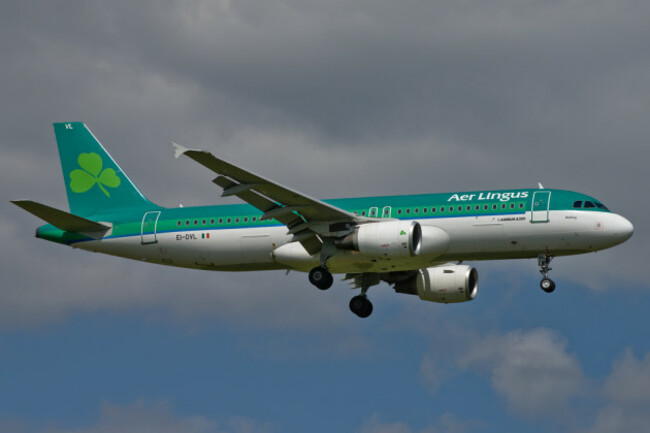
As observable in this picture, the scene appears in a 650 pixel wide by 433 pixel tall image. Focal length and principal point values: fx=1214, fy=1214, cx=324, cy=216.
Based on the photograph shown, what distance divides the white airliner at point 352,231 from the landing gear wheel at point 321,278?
0.14 ft

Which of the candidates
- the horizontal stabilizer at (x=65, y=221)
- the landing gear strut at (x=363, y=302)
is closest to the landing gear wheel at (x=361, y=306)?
the landing gear strut at (x=363, y=302)

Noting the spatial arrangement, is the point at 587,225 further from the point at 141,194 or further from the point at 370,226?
the point at 141,194

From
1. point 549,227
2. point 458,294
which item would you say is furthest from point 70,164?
point 549,227

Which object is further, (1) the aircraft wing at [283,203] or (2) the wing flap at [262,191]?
(1) the aircraft wing at [283,203]

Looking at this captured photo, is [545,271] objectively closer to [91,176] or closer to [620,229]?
[620,229]

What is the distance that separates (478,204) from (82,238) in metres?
19.0

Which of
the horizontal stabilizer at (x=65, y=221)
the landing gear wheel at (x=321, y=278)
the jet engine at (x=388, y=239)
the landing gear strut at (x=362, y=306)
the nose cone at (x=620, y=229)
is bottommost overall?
the landing gear wheel at (x=321, y=278)

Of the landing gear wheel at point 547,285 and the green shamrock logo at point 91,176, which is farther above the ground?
the green shamrock logo at point 91,176

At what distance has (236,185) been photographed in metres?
49.4

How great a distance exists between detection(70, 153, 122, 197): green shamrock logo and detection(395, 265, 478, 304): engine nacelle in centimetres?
1581

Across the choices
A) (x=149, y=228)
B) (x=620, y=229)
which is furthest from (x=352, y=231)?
(x=620, y=229)

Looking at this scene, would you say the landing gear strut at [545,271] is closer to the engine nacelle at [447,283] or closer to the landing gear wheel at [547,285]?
the landing gear wheel at [547,285]

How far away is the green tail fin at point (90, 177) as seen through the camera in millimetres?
59344

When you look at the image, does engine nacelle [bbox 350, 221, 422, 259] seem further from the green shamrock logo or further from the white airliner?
the green shamrock logo
